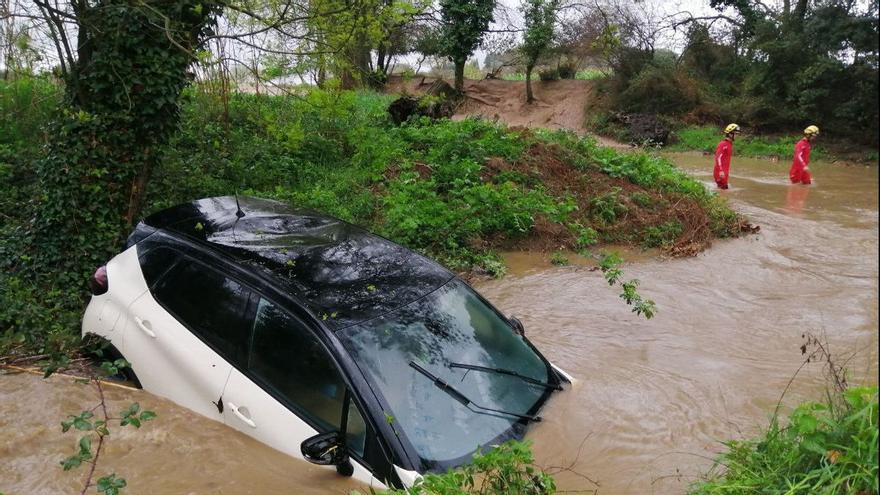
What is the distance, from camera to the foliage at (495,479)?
2574mm

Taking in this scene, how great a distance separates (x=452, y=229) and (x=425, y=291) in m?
4.77

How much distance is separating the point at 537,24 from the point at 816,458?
28.9 metres

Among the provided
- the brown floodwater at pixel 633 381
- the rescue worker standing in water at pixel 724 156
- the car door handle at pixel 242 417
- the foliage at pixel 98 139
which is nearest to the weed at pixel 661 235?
the brown floodwater at pixel 633 381

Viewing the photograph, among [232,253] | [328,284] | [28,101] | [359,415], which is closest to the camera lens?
[359,415]

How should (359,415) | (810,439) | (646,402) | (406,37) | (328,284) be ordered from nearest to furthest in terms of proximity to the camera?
(810,439) < (359,415) < (328,284) < (646,402) < (406,37)

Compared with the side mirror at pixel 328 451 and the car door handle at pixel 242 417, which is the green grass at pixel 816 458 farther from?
the car door handle at pixel 242 417

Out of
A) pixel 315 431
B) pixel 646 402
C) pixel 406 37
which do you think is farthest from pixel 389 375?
pixel 406 37

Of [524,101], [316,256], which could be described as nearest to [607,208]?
[316,256]

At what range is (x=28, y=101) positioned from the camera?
10555 mm

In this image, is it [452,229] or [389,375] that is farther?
[452,229]

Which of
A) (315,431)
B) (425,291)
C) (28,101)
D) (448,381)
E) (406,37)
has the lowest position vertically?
(315,431)

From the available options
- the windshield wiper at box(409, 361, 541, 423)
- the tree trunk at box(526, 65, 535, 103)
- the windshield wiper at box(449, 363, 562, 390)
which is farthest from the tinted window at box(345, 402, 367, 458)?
the tree trunk at box(526, 65, 535, 103)

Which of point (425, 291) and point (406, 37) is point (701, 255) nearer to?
point (425, 291)

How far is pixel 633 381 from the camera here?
497cm
